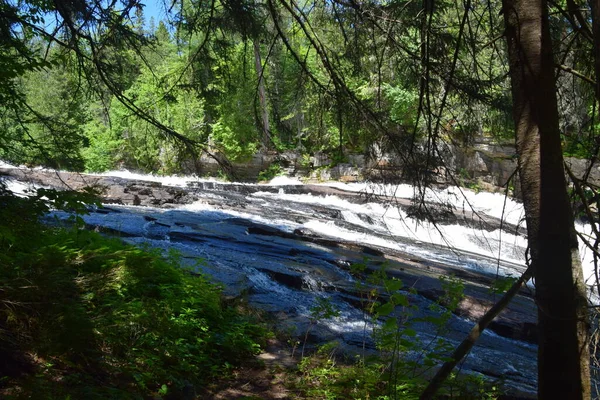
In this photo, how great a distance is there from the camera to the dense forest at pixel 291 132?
2.10 metres

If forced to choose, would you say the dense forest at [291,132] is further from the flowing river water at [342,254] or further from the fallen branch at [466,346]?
the flowing river water at [342,254]

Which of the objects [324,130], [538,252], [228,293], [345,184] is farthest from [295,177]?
[538,252]

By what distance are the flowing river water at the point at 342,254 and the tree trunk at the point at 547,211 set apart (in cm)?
20

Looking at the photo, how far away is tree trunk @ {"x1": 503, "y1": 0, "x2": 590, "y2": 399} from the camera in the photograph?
2.03 m

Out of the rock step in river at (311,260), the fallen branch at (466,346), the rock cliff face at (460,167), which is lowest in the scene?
the rock step in river at (311,260)

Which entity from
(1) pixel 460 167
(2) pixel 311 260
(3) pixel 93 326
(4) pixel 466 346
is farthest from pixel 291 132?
(1) pixel 460 167

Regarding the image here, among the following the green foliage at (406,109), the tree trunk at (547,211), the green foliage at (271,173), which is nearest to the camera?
the tree trunk at (547,211)

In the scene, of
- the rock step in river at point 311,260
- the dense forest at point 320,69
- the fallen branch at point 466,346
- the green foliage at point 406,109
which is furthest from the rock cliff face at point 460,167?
the fallen branch at point 466,346

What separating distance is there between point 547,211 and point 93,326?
2639 mm

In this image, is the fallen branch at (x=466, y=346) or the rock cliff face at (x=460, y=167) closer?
the fallen branch at (x=466, y=346)

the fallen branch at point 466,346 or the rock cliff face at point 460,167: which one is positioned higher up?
the rock cliff face at point 460,167

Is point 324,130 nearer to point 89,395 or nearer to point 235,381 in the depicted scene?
point 235,381

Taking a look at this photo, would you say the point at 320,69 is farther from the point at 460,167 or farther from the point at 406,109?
the point at 460,167

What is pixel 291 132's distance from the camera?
3975mm
